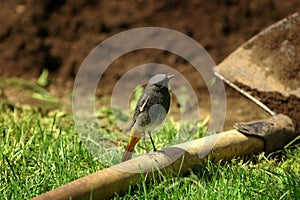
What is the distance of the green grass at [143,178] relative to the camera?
297cm

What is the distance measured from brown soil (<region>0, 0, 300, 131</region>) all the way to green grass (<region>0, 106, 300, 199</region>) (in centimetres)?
201

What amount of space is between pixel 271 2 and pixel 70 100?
83.1 inches

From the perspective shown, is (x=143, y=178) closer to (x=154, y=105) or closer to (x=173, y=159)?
(x=173, y=159)

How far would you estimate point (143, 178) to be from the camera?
303 cm

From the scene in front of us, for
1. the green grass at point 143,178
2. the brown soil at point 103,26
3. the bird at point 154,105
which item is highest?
the brown soil at point 103,26

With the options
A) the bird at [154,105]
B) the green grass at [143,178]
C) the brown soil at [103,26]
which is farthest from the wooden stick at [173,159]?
the brown soil at [103,26]

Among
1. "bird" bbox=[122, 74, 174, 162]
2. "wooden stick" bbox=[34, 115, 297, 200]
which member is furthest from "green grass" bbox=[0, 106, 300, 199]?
"bird" bbox=[122, 74, 174, 162]

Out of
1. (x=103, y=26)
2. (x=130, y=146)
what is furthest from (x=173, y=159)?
(x=103, y=26)

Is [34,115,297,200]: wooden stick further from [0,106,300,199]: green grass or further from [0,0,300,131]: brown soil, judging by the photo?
[0,0,300,131]: brown soil

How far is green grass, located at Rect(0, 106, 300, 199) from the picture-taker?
297 centimetres

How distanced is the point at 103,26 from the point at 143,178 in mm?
3273

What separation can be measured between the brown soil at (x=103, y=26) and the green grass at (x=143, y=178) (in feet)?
6.61

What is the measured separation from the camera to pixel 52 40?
237 inches

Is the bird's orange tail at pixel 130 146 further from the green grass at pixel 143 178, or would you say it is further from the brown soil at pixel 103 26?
the brown soil at pixel 103 26
